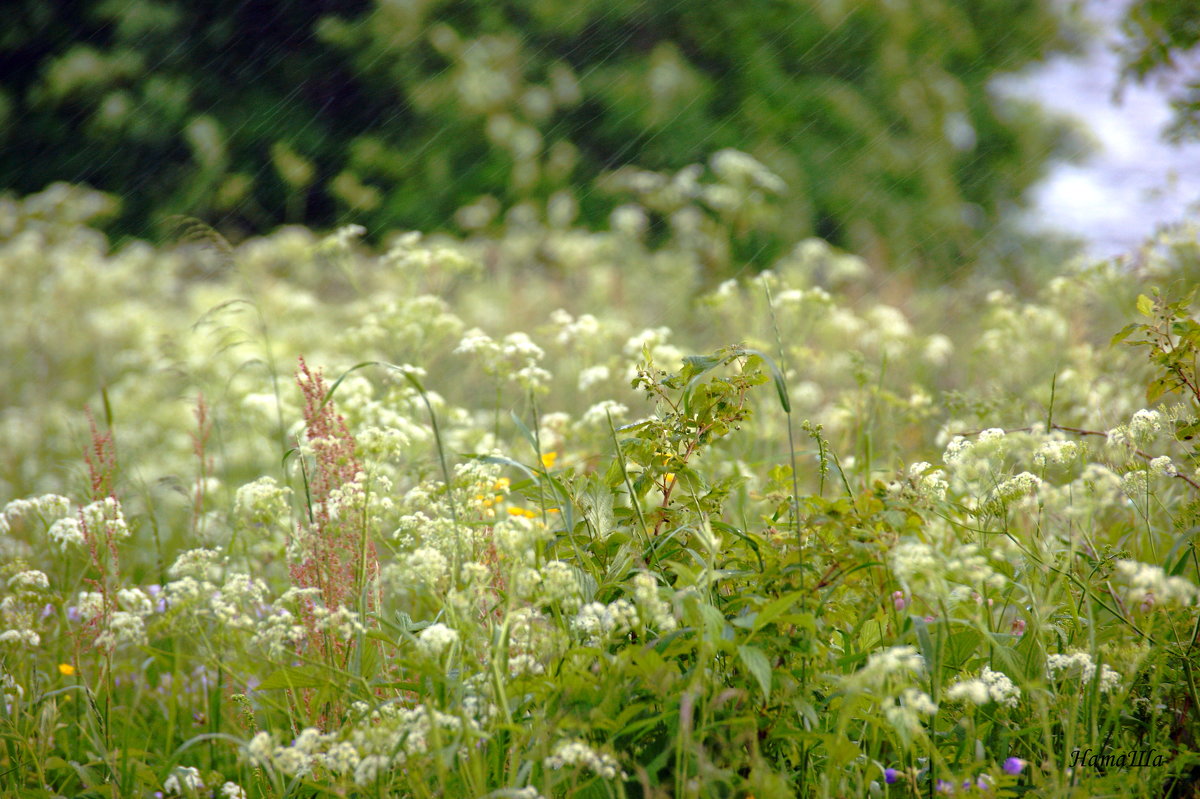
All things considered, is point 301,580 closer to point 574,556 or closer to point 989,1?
point 574,556

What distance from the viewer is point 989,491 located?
1729 millimetres

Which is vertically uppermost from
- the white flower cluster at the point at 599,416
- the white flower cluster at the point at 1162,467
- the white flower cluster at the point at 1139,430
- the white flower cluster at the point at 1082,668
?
the white flower cluster at the point at 599,416

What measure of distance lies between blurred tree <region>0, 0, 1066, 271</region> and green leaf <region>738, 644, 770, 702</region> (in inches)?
281

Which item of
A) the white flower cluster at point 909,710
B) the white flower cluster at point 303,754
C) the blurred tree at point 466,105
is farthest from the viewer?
the blurred tree at point 466,105

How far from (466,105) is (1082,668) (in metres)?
7.85

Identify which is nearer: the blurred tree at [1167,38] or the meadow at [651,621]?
the meadow at [651,621]

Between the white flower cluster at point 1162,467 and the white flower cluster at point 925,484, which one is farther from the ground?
the white flower cluster at point 1162,467

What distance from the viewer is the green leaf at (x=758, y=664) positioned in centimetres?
127

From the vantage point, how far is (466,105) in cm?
845

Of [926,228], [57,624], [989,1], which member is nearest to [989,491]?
[57,624]

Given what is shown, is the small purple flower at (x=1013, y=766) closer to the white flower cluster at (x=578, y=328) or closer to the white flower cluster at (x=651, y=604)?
the white flower cluster at (x=651, y=604)

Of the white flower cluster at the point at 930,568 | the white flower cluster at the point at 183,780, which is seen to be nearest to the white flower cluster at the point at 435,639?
the white flower cluster at the point at 183,780

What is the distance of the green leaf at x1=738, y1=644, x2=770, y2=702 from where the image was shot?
127cm

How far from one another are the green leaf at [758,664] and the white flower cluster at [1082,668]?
0.56 meters
